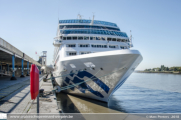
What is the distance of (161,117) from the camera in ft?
32.3

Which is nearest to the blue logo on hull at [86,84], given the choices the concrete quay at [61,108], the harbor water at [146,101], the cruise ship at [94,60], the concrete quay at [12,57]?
the cruise ship at [94,60]

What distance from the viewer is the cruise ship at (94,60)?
928 cm

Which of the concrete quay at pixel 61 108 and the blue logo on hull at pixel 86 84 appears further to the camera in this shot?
the blue logo on hull at pixel 86 84

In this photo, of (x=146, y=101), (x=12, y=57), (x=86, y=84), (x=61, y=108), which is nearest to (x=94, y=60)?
(x=86, y=84)

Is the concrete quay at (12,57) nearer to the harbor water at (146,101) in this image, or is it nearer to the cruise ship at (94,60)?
the cruise ship at (94,60)

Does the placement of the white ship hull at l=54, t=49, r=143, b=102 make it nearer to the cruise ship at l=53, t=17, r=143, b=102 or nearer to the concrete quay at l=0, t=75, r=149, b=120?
the cruise ship at l=53, t=17, r=143, b=102

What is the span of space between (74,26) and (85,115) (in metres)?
10.4

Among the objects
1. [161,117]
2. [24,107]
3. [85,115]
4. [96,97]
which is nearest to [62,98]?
[96,97]

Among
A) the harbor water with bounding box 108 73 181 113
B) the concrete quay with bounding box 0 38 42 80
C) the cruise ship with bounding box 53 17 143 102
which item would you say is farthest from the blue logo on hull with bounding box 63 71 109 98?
the concrete quay with bounding box 0 38 42 80

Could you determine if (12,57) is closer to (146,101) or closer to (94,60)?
(94,60)

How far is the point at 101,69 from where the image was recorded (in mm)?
10047

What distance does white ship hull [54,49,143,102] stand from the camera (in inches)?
354

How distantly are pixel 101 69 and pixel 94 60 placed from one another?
0.77 metres

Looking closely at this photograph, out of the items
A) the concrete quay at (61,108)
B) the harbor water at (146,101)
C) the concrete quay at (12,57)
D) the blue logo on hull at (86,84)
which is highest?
the concrete quay at (12,57)
